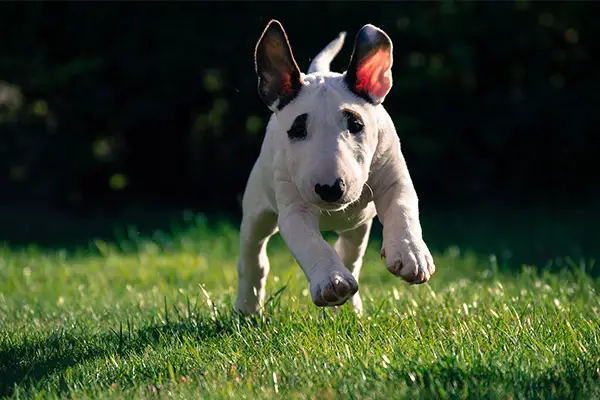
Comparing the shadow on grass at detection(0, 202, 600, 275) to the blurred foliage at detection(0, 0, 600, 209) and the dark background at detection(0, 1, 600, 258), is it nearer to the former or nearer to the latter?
the dark background at detection(0, 1, 600, 258)

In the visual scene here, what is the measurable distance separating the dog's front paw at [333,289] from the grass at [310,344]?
238 mm

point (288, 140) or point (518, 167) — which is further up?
point (288, 140)

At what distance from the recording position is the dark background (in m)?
9.27

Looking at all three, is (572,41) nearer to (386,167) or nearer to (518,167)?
(518,167)

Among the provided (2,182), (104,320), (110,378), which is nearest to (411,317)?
(110,378)

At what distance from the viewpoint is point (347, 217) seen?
3879 mm

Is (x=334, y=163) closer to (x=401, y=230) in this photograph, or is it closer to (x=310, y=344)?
(x=401, y=230)

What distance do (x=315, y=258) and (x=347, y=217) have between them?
451 millimetres

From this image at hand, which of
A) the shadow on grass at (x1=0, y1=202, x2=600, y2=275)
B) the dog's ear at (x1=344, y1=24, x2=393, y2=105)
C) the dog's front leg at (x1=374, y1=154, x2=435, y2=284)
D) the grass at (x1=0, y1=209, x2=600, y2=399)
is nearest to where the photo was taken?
the grass at (x1=0, y1=209, x2=600, y2=399)

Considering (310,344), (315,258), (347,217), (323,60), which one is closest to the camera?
(315,258)

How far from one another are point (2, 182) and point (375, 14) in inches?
187

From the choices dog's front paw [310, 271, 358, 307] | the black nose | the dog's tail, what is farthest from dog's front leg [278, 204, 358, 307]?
the dog's tail

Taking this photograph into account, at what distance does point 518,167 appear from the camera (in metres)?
10.4

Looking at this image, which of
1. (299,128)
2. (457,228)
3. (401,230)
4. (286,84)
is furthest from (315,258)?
(457,228)
